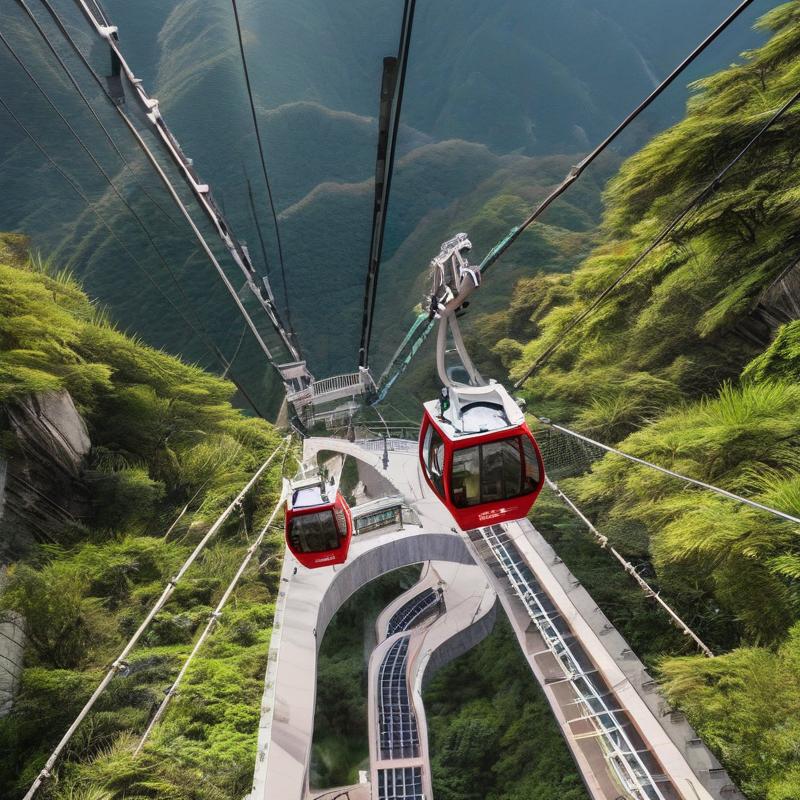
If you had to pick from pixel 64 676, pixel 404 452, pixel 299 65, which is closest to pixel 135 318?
pixel 404 452

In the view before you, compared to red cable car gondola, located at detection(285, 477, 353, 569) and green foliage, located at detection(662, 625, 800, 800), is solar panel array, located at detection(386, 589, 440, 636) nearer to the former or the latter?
red cable car gondola, located at detection(285, 477, 353, 569)

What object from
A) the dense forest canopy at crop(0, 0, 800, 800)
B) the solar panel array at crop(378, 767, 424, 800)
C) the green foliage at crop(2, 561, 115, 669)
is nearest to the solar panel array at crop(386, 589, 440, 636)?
the dense forest canopy at crop(0, 0, 800, 800)

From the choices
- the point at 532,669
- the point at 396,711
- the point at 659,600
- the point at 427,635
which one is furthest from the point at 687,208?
the point at 427,635

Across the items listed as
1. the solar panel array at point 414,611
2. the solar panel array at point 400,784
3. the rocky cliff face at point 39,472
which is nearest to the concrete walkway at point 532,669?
the solar panel array at point 400,784

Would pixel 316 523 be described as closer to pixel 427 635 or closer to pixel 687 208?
pixel 687 208

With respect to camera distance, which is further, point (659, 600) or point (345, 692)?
point (345, 692)

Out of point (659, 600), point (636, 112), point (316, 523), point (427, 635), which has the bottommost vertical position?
point (659, 600)
